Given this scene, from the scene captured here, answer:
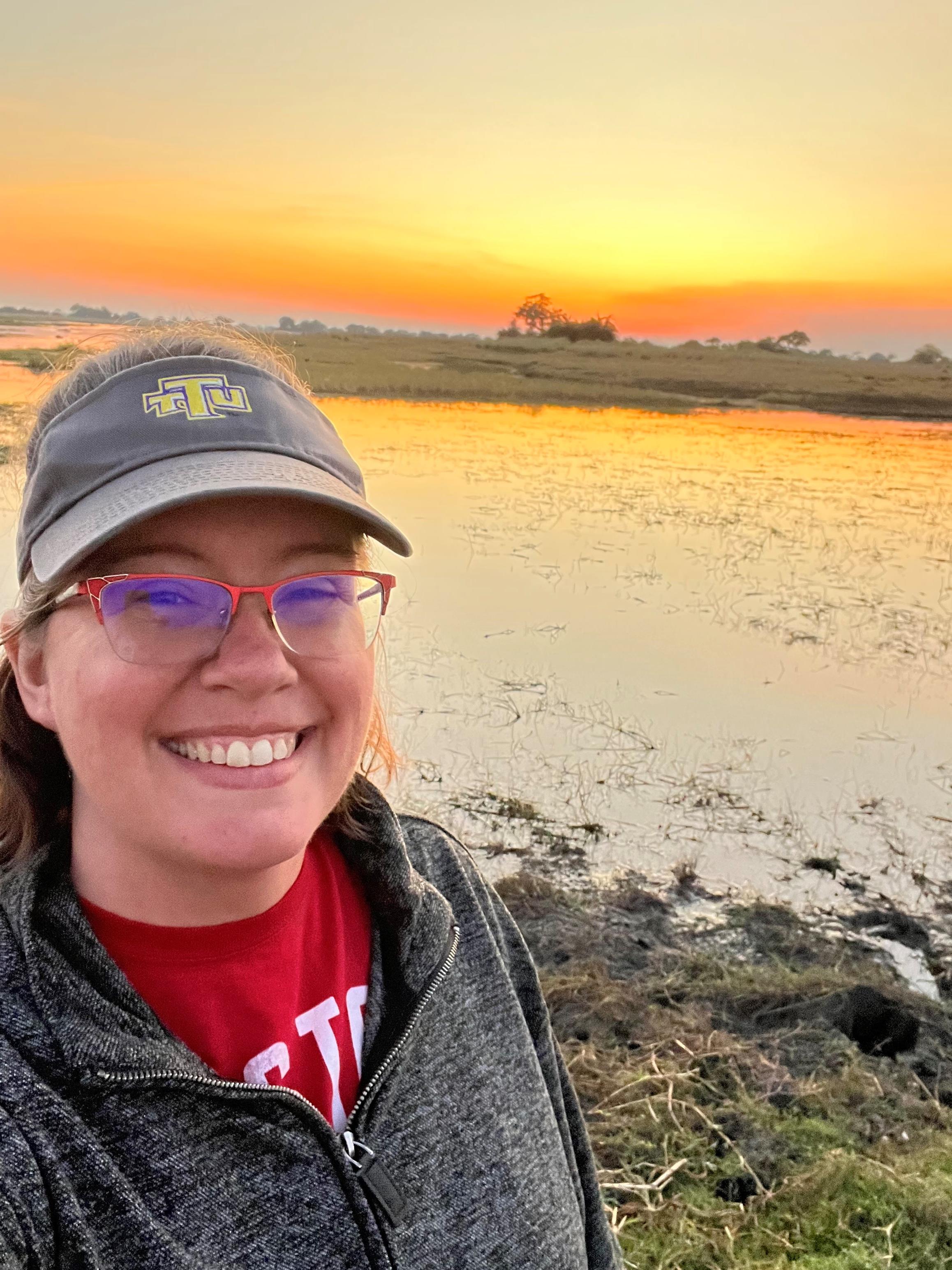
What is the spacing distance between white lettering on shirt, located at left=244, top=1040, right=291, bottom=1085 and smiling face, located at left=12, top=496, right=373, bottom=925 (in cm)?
19

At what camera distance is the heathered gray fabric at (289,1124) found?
Result: 1.02 metres

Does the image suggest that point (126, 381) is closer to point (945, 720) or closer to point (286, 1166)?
point (286, 1166)

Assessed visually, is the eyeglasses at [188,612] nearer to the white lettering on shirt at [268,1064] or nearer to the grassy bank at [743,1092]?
the white lettering on shirt at [268,1064]

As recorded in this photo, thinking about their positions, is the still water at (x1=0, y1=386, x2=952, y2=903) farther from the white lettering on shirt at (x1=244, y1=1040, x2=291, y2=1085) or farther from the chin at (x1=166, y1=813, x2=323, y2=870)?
the white lettering on shirt at (x1=244, y1=1040, x2=291, y2=1085)

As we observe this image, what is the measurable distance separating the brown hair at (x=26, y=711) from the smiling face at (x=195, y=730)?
5 centimetres

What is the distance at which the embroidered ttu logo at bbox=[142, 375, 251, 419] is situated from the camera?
131 cm

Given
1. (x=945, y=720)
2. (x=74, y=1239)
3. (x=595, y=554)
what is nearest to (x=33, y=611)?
(x=74, y=1239)

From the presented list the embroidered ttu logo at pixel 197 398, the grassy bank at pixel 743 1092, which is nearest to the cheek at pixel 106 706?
the embroidered ttu logo at pixel 197 398

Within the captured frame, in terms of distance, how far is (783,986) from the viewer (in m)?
4.18

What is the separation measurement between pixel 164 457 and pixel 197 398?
0.13 m

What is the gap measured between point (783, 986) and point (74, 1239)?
3814 millimetres

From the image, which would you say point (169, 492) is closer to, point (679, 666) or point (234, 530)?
point (234, 530)

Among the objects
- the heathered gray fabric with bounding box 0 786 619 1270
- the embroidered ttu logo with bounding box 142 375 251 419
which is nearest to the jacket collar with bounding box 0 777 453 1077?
the heathered gray fabric with bounding box 0 786 619 1270

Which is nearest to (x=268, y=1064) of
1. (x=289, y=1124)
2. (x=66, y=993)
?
(x=289, y=1124)
